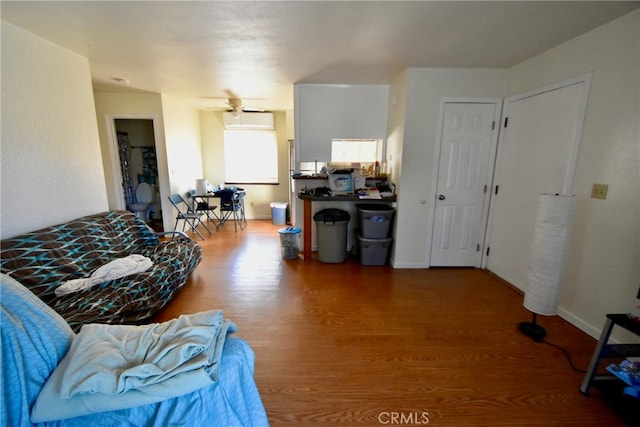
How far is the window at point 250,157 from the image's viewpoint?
5871 mm

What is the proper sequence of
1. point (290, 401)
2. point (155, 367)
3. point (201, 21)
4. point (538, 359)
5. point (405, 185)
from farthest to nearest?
1. point (405, 185)
2. point (201, 21)
3. point (538, 359)
4. point (290, 401)
5. point (155, 367)

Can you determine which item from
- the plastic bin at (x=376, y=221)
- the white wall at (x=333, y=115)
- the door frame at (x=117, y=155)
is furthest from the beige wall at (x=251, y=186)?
the plastic bin at (x=376, y=221)

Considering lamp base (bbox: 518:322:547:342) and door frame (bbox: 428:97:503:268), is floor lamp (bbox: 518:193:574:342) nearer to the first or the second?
lamp base (bbox: 518:322:547:342)

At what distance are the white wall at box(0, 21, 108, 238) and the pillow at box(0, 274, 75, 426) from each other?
1.73 meters

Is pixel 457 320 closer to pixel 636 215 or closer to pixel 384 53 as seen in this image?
pixel 636 215

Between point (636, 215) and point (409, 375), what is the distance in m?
1.91

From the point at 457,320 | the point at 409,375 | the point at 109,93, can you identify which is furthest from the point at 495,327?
the point at 109,93

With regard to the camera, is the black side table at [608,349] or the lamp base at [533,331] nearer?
the black side table at [608,349]

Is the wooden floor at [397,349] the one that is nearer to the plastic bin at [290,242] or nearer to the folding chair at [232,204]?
the plastic bin at [290,242]

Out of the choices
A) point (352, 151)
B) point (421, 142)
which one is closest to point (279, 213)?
point (352, 151)

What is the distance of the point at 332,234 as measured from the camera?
351 cm

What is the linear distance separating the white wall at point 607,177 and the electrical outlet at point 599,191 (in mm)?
27

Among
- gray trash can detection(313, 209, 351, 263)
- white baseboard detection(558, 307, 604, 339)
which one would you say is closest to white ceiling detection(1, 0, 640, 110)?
gray trash can detection(313, 209, 351, 263)

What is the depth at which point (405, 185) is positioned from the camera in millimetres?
3244
